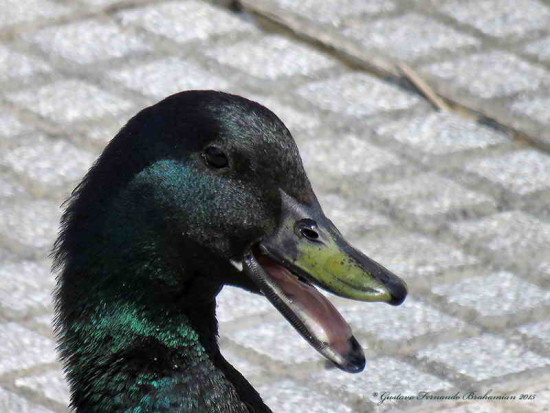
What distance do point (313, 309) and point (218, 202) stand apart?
29 centimetres

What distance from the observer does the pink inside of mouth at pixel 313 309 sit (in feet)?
9.43

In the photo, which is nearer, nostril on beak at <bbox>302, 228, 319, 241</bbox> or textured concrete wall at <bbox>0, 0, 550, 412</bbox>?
nostril on beak at <bbox>302, 228, 319, 241</bbox>

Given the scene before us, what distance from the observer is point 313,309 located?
2.91 metres

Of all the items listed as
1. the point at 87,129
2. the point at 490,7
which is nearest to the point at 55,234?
the point at 87,129

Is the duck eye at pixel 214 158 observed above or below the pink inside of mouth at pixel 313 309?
above

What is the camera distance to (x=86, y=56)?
565cm

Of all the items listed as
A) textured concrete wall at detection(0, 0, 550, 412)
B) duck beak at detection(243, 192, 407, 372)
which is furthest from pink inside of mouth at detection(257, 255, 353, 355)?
textured concrete wall at detection(0, 0, 550, 412)

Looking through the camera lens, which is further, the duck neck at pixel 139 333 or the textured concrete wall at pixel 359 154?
the textured concrete wall at pixel 359 154

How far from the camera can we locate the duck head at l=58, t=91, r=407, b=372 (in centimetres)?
294

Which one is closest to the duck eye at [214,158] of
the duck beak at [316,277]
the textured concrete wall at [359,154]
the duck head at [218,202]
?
the duck head at [218,202]

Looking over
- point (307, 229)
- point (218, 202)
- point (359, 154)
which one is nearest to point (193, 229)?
point (218, 202)

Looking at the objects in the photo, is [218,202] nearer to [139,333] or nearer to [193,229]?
[193,229]

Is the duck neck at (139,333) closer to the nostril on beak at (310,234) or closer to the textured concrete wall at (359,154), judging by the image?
the nostril on beak at (310,234)

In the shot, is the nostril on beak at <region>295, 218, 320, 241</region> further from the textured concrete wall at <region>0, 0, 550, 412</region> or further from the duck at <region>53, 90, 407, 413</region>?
the textured concrete wall at <region>0, 0, 550, 412</region>
